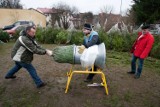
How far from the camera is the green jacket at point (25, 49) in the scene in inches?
189

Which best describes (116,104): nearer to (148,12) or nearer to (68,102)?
(68,102)

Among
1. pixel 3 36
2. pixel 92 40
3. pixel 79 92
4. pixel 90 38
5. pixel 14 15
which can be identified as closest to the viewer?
pixel 92 40

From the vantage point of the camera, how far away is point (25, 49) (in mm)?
4910

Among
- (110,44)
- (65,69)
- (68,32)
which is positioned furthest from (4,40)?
(65,69)

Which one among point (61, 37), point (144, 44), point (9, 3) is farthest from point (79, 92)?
point (9, 3)

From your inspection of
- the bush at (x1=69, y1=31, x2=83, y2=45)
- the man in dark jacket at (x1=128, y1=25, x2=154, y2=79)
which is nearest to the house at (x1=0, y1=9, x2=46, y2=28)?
the bush at (x1=69, y1=31, x2=83, y2=45)

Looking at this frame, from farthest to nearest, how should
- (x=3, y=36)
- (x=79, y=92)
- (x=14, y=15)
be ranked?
(x=14, y=15)
(x=3, y=36)
(x=79, y=92)

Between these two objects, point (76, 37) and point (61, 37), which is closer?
point (76, 37)

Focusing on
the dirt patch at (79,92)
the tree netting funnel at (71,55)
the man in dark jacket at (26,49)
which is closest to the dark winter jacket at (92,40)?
the tree netting funnel at (71,55)

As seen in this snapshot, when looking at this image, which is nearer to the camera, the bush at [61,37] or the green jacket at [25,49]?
the green jacket at [25,49]

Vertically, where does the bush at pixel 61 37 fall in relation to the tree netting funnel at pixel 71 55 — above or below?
below

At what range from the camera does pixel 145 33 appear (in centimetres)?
600

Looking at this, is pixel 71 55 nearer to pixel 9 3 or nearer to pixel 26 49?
pixel 26 49

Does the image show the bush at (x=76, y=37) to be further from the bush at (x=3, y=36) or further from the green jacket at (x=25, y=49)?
the green jacket at (x=25, y=49)
